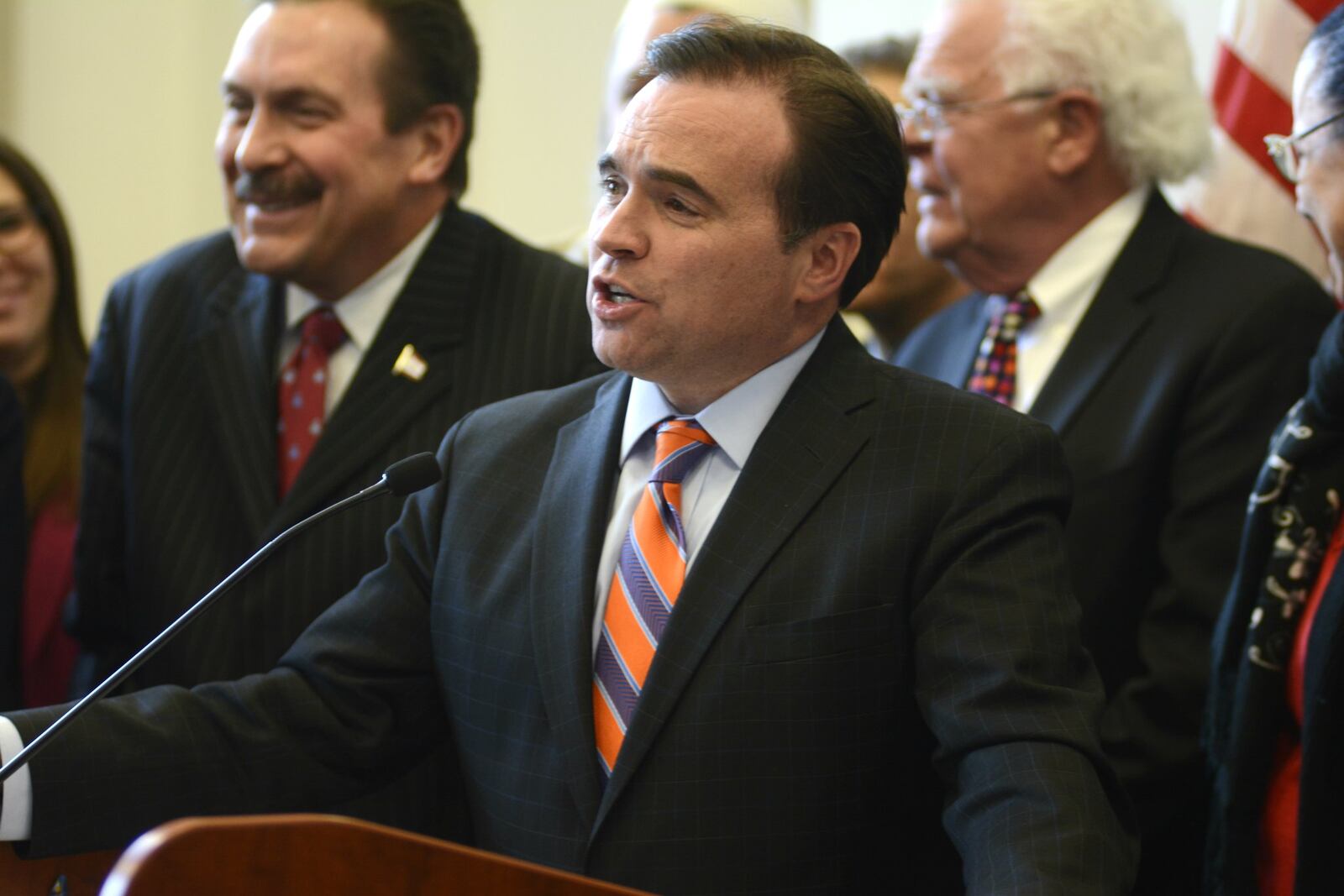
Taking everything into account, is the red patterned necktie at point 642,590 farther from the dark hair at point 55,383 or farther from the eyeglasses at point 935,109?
the dark hair at point 55,383

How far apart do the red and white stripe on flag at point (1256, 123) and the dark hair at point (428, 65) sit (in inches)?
56.4

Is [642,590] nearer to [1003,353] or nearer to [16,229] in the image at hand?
[1003,353]

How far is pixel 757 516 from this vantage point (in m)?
1.83

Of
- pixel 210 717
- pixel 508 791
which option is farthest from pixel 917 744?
pixel 210 717

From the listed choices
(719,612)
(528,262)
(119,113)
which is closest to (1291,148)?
(719,612)

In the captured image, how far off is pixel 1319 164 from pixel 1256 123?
125 cm

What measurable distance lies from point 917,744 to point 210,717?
2.69 ft

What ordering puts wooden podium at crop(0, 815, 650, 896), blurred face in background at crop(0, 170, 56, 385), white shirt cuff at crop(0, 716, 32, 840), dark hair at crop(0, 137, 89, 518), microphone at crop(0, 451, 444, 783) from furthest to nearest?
blurred face in background at crop(0, 170, 56, 385)
dark hair at crop(0, 137, 89, 518)
white shirt cuff at crop(0, 716, 32, 840)
microphone at crop(0, 451, 444, 783)
wooden podium at crop(0, 815, 650, 896)

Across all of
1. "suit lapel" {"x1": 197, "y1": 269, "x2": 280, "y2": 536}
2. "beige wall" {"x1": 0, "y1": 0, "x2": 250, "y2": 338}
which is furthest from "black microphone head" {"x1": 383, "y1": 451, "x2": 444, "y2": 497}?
"beige wall" {"x1": 0, "y1": 0, "x2": 250, "y2": 338}

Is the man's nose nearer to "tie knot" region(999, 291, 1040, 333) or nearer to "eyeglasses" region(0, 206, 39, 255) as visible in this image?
"eyeglasses" region(0, 206, 39, 255)

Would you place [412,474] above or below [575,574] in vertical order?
above

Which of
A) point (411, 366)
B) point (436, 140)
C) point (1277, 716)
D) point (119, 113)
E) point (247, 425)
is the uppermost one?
point (436, 140)

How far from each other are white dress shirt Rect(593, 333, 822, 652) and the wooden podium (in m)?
0.56

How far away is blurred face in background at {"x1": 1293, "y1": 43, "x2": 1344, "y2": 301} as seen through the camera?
2.10m
